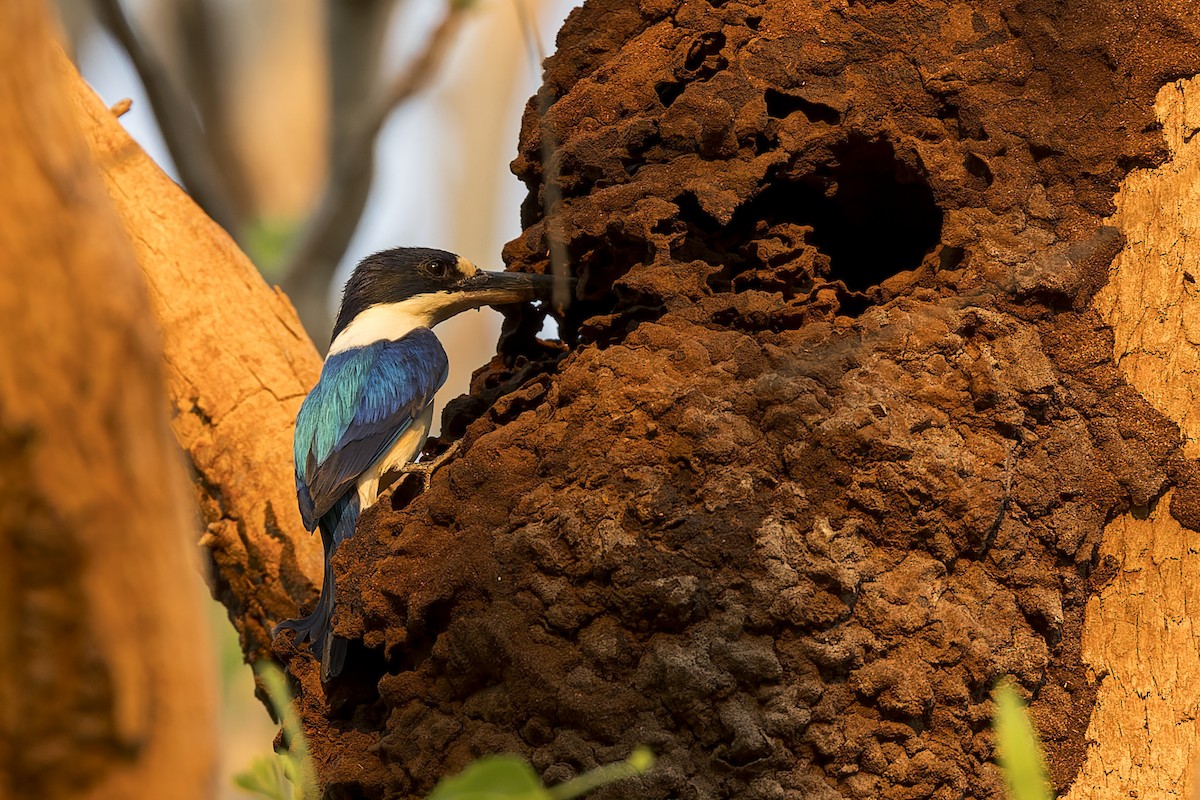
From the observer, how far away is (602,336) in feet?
12.1

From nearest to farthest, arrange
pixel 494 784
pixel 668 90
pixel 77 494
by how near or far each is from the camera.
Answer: pixel 77 494
pixel 494 784
pixel 668 90

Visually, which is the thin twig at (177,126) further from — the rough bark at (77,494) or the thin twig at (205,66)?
the rough bark at (77,494)

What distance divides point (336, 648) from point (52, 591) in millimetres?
2347

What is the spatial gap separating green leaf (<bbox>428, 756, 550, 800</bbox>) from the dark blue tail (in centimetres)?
214

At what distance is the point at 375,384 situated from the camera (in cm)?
505

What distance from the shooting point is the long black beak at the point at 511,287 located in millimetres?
4206

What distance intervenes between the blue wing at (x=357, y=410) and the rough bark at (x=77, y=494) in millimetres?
3319

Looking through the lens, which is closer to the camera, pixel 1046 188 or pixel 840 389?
pixel 840 389

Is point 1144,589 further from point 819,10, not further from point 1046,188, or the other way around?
point 819,10

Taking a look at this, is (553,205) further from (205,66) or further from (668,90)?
(205,66)

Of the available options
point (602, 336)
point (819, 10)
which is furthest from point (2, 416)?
point (819, 10)

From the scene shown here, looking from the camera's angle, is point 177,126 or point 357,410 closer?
point 357,410

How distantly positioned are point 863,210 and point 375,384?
191 centimetres

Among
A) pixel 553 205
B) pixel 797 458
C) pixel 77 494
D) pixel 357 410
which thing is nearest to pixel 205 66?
pixel 357 410
